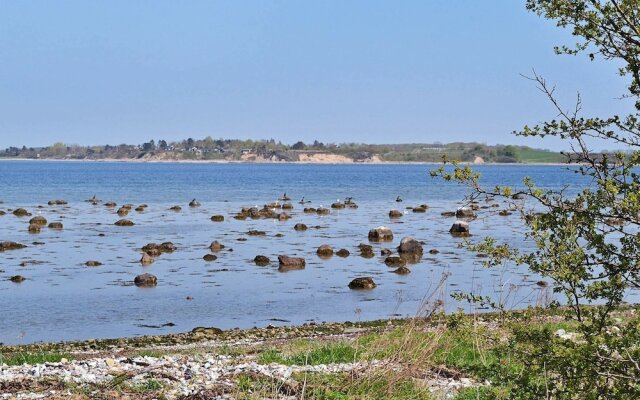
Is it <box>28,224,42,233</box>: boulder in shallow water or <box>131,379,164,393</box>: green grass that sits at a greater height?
<box>131,379,164,393</box>: green grass

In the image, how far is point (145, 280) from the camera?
28.1 metres

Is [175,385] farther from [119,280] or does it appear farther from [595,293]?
[119,280]

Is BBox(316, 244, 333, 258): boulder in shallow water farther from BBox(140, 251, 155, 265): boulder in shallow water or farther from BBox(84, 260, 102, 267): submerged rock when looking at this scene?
BBox(84, 260, 102, 267): submerged rock

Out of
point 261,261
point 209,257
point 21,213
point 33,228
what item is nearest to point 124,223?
point 33,228

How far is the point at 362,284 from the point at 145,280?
7.57 m

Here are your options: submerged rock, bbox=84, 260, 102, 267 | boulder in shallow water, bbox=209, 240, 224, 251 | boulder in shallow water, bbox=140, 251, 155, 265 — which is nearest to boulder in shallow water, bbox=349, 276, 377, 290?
boulder in shallow water, bbox=140, 251, 155, 265

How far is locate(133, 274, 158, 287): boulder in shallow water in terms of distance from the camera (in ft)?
91.8

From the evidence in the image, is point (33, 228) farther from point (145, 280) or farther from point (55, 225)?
point (145, 280)

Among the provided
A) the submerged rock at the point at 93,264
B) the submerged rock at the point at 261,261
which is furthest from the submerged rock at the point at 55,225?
the submerged rock at the point at 261,261

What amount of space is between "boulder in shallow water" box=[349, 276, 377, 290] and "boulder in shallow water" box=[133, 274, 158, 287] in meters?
6.90

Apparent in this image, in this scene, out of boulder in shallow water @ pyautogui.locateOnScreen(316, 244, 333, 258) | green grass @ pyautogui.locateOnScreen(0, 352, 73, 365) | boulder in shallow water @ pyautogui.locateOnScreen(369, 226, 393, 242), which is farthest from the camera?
boulder in shallow water @ pyautogui.locateOnScreen(369, 226, 393, 242)

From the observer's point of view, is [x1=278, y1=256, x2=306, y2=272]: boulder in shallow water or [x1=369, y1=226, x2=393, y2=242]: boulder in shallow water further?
[x1=369, y1=226, x2=393, y2=242]: boulder in shallow water

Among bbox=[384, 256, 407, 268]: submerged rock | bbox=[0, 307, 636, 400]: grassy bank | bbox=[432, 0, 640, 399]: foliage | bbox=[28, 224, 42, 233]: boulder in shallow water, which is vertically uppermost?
bbox=[432, 0, 640, 399]: foliage

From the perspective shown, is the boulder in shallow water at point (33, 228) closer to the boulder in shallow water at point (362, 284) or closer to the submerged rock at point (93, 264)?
the submerged rock at point (93, 264)
